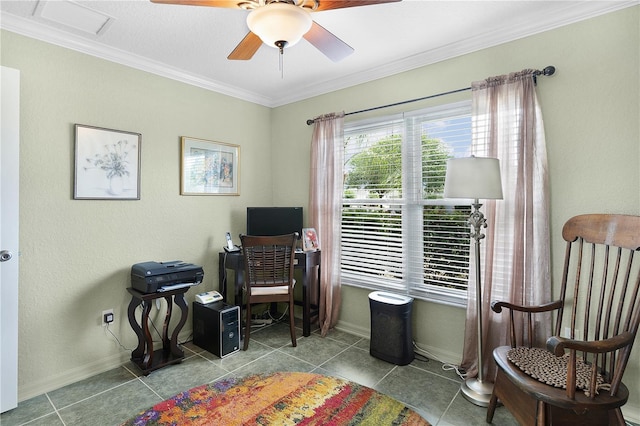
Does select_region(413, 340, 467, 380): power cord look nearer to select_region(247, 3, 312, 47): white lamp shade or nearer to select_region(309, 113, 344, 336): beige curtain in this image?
select_region(309, 113, 344, 336): beige curtain

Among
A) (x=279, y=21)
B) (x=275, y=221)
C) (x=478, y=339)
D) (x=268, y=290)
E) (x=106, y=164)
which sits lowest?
(x=478, y=339)

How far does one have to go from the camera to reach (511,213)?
2.34 meters

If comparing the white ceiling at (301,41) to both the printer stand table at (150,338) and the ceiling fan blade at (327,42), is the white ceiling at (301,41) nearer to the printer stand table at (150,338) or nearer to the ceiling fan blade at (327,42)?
the ceiling fan blade at (327,42)

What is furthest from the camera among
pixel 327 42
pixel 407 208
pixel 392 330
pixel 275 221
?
pixel 275 221

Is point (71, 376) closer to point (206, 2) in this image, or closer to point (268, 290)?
point (268, 290)

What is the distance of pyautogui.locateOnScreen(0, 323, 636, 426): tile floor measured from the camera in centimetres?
208

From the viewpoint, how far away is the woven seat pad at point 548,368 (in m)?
1.60

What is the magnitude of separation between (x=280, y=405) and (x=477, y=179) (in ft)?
6.56

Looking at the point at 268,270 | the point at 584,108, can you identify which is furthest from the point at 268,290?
the point at 584,108

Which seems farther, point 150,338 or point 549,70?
point 150,338

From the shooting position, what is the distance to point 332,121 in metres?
3.44

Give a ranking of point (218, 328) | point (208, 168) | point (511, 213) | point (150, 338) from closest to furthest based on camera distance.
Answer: point (511, 213)
point (150, 338)
point (218, 328)
point (208, 168)

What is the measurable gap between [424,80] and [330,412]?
2.73 metres

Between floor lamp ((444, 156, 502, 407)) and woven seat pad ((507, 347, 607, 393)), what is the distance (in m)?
0.39
